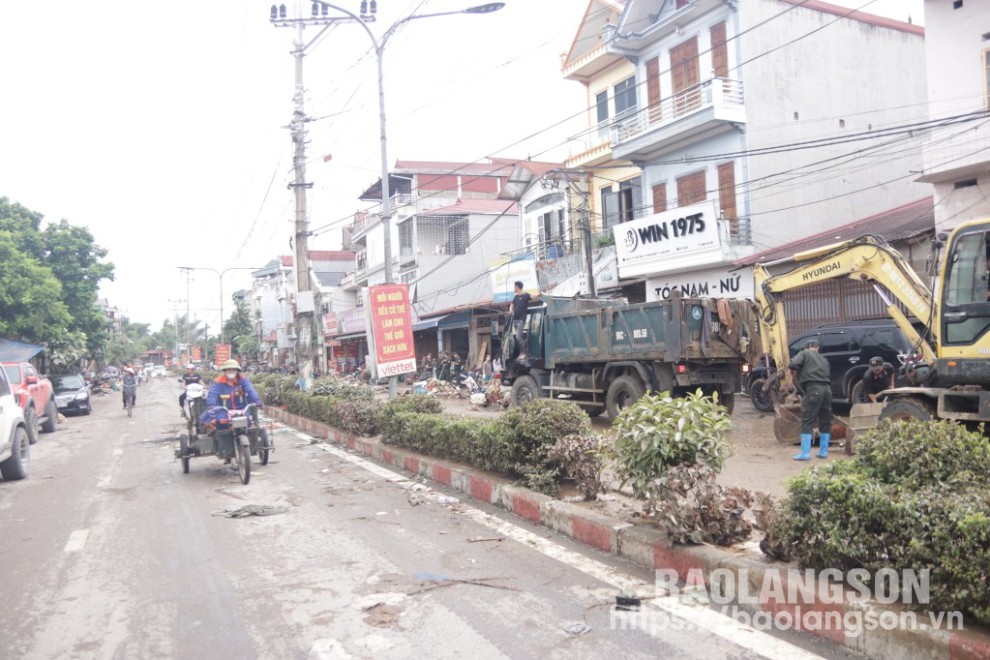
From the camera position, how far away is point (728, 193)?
763 inches

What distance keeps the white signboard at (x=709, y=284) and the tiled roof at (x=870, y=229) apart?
480mm

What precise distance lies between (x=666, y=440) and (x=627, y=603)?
4.01 ft

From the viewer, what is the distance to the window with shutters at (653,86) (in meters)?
21.1

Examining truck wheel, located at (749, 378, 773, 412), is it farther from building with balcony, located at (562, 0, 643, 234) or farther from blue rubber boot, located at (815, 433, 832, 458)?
building with balcony, located at (562, 0, 643, 234)

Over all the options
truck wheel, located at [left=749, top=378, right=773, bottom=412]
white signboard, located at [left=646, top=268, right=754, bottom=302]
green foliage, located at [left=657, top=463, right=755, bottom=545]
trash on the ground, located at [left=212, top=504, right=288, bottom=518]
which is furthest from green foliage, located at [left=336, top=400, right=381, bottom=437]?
white signboard, located at [left=646, top=268, right=754, bottom=302]

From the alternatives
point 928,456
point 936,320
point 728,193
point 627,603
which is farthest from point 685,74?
point 627,603

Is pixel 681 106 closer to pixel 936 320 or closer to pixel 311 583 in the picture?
pixel 936 320

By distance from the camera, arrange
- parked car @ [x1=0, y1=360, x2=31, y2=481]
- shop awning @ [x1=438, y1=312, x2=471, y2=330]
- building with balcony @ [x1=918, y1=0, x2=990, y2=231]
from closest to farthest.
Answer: parked car @ [x1=0, y1=360, x2=31, y2=481]
building with balcony @ [x1=918, y1=0, x2=990, y2=231]
shop awning @ [x1=438, y1=312, x2=471, y2=330]

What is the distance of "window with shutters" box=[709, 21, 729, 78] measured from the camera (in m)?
19.2

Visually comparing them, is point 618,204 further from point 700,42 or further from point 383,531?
point 383,531

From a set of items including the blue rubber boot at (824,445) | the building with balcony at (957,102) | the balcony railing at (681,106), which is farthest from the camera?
the balcony railing at (681,106)

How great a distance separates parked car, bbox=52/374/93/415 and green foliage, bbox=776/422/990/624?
84.4ft

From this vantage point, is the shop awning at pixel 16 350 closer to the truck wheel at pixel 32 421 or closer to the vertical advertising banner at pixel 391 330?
the truck wheel at pixel 32 421

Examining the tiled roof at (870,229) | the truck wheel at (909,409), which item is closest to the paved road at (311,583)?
the truck wheel at (909,409)
